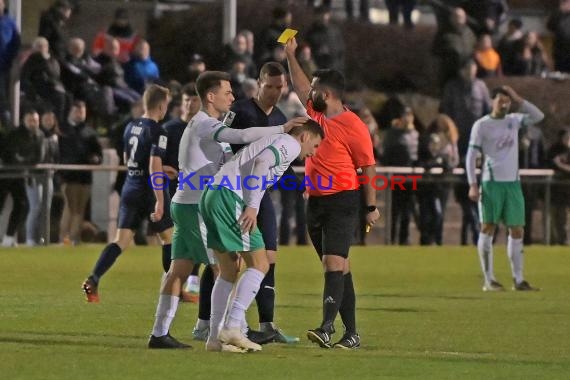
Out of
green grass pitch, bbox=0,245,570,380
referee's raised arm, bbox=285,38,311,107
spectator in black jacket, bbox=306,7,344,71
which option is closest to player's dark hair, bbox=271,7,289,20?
spectator in black jacket, bbox=306,7,344,71

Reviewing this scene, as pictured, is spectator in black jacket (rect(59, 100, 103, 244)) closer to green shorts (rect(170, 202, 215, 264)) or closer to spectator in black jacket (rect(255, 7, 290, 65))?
spectator in black jacket (rect(255, 7, 290, 65))

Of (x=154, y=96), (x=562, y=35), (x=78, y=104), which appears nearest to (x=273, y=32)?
(x=78, y=104)

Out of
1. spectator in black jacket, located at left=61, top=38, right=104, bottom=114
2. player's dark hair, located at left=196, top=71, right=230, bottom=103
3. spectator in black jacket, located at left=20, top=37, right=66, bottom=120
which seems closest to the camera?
player's dark hair, located at left=196, top=71, right=230, bottom=103

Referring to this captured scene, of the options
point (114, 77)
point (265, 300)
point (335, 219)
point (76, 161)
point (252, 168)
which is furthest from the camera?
point (114, 77)

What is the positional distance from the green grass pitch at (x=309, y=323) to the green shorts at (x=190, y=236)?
0.67 metres

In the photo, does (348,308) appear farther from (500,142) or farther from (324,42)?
(324,42)

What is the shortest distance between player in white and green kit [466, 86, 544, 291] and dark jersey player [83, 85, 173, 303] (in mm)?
4631

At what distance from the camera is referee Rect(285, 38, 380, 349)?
43.4 feet

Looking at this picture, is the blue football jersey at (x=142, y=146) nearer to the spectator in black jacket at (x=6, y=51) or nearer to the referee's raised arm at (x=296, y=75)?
the referee's raised arm at (x=296, y=75)

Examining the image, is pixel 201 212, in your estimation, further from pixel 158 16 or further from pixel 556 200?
pixel 158 16

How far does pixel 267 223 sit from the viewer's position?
1391 cm

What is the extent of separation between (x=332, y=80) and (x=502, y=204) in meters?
7.75

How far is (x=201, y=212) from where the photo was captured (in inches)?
485

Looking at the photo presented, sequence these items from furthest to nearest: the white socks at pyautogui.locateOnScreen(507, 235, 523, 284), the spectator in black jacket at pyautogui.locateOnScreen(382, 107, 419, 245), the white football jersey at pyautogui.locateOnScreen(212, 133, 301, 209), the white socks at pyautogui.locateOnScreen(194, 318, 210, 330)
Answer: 1. the spectator in black jacket at pyautogui.locateOnScreen(382, 107, 419, 245)
2. the white socks at pyautogui.locateOnScreen(507, 235, 523, 284)
3. the white socks at pyautogui.locateOnScreen(194, 318, 210, 330)
4. the white football jersey at pyautogui.locateOnScreen(212, 133, 301, 209)
